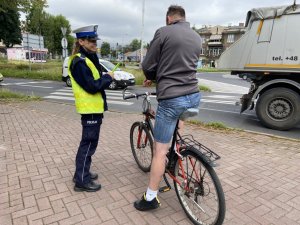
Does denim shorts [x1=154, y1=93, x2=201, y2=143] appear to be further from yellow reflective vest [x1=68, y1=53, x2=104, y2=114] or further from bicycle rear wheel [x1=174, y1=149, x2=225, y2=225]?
yellow reflective vest [x1=68, y1=53, x2=104, y2=114]

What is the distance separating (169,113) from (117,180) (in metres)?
1.46

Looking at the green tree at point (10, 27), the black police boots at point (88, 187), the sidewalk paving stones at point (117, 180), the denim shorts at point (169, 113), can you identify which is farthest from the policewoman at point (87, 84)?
the green tree at point (10, 27)

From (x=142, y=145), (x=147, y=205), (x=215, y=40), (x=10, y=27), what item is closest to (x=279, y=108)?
(x=142, y=145)

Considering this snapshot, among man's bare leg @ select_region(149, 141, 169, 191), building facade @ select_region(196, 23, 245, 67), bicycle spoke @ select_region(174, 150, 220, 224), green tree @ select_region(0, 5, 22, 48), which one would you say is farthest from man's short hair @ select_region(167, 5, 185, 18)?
building facade @ select_region(196, 23, 245, 67)

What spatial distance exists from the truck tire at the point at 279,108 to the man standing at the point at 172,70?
490 centimetres

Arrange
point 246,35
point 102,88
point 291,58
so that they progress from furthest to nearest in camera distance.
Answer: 1. point 246,35
2. point 291,58
3. point 102,88

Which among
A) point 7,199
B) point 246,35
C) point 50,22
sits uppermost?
point 50,22

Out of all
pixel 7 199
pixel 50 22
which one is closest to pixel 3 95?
pixel 7 199

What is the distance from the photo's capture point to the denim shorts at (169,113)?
2445mm

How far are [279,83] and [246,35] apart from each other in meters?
1.54

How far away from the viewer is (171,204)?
2.94 meters

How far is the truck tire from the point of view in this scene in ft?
21.2

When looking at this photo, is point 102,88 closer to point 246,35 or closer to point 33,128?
point 33,128

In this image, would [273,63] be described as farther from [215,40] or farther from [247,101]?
[215,40]
